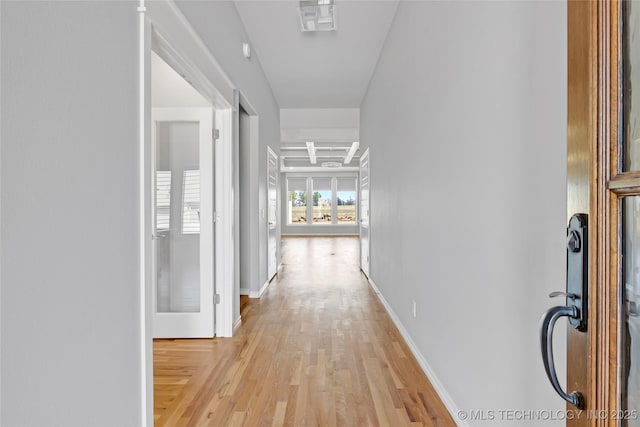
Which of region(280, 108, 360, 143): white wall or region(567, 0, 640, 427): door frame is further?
region(280, 108, 360, 143): white wall

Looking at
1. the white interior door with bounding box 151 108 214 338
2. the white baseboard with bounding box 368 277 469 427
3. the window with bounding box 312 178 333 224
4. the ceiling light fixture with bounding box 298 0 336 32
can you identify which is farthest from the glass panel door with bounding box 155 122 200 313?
the window with bounding box 312 178 333 224

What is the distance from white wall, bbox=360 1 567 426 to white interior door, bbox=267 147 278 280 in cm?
299

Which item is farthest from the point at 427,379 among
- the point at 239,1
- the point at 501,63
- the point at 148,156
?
the point at 239,1

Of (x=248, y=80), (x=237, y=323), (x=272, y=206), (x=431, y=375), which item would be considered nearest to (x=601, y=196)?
(x=431, y=375)

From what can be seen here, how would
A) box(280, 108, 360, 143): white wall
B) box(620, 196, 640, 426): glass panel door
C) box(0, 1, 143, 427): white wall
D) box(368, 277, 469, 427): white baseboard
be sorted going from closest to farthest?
box(620, 196, 640, 426): glass panel door, box(0, 1, 143, 427): white wall, box(368, 277, 469, 427): white baseboard, box(280, 108, 360, 143): white wall

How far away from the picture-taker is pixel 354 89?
5.66 m

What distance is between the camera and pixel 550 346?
0.69m

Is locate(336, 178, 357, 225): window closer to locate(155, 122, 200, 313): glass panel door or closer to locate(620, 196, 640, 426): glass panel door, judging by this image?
locate(155, 122, 200, 313): glass panel door

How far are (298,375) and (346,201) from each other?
40.5 feet

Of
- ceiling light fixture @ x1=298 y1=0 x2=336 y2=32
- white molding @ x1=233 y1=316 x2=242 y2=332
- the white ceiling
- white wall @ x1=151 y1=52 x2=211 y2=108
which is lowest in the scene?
white molding @ x1=233 y1=316 x2=242 y2=332

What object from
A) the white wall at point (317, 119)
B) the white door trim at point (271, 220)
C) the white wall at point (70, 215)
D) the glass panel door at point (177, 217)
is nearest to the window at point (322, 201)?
the white wall at point (317, 119)

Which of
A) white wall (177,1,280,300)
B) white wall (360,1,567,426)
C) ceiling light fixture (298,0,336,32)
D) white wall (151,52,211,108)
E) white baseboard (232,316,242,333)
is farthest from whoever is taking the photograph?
white baseboard (232,316,242,333)

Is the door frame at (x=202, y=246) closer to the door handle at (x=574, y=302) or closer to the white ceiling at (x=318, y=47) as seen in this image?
the white ceiling at (x=318, y=47)

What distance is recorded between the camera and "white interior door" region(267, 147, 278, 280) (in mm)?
5648
